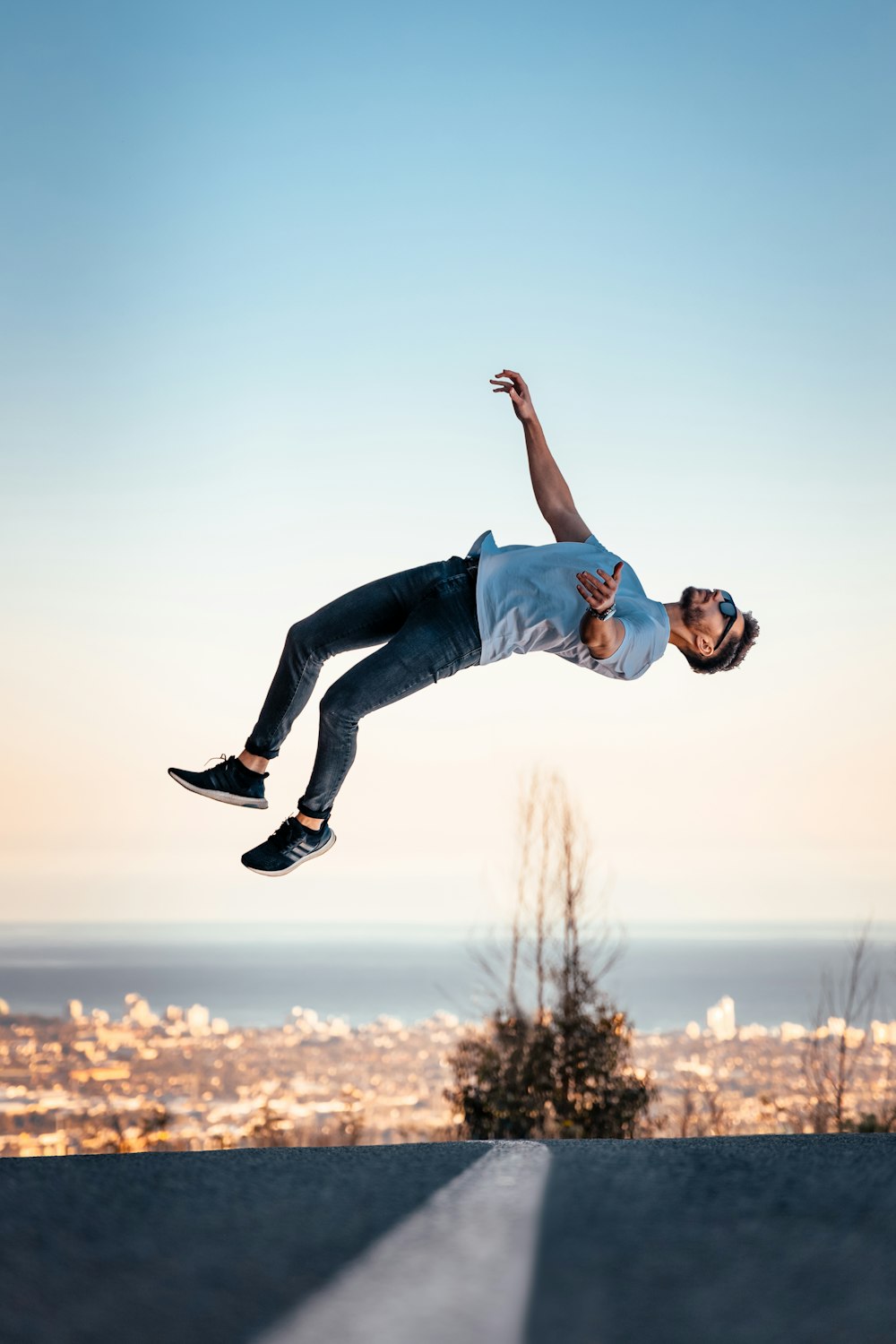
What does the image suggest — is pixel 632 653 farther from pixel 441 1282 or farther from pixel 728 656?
pixel 441 1282

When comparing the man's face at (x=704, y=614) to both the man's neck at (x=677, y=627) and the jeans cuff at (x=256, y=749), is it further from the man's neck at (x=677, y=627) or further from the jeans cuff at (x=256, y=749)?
the jeans cuff at (x=256, y=749)

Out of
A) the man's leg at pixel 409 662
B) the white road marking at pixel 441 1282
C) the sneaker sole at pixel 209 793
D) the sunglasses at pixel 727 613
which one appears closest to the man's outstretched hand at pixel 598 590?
the man's leg at pixel 409 662

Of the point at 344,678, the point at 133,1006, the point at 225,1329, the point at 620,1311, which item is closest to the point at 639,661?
the point at 344,678

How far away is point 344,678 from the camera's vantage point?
2834 millimetres

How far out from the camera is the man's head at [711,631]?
9.96ft

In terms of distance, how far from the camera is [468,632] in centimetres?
283

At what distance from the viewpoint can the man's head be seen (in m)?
3.04

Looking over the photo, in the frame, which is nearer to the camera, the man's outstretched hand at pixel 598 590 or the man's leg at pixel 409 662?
the man's outstretched hand at pixel 598 590

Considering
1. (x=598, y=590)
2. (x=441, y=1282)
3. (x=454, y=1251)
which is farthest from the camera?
(x=598, y=590)

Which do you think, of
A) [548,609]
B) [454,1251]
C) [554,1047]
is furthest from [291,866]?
[554,1047]

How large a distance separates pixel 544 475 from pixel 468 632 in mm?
591

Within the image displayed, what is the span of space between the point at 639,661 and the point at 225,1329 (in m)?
1.74

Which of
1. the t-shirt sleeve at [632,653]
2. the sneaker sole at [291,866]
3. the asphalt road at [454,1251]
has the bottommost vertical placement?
the asphalt road at [454,1251]

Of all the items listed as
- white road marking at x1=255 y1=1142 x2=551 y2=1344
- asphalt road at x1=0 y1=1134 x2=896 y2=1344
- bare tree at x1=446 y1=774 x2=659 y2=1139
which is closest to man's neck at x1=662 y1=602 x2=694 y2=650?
asphalt road at x1=0 y1=1134 x2=896 y2=1344
